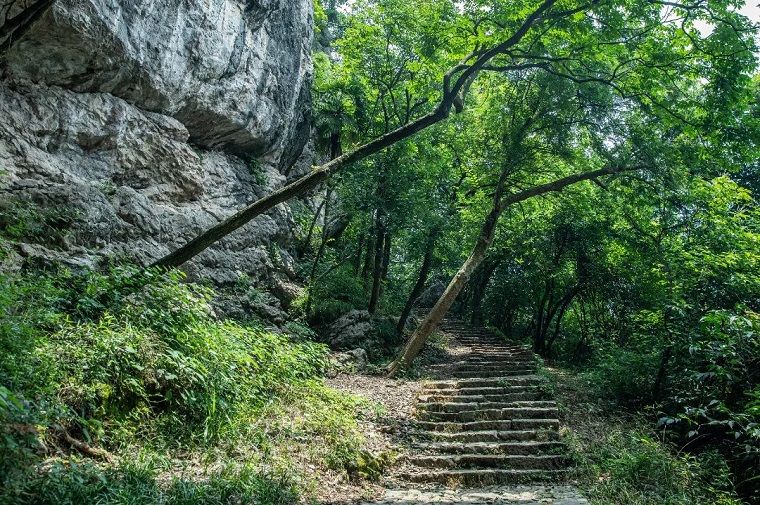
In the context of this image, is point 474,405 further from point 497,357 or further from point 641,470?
point 497,357

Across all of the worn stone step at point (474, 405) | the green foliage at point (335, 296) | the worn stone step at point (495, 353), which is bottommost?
the worn stone step at point (474, 405)

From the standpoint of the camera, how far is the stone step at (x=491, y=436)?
825 cm

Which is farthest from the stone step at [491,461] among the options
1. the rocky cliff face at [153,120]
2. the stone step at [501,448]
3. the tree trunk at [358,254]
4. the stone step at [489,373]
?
the tree trunk at [358,254]

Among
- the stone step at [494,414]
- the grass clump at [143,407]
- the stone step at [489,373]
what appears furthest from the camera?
the stone step at [489,373]

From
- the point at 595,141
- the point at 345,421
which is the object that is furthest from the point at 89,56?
the point at 595,141

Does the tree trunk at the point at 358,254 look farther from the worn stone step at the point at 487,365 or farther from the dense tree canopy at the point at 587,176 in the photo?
the worn stone step at the point at 487,365

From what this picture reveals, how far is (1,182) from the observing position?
7.55 meters

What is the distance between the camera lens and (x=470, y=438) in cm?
834

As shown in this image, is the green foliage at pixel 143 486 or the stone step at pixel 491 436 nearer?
the green foliage at pixel 143 486

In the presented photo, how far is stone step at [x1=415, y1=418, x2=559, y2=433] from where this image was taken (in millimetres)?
8617

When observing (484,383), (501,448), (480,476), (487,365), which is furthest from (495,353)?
(480,476)

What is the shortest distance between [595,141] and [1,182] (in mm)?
11856

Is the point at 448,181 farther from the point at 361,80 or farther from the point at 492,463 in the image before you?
the point at 492,463

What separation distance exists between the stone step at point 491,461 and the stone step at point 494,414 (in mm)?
1353
